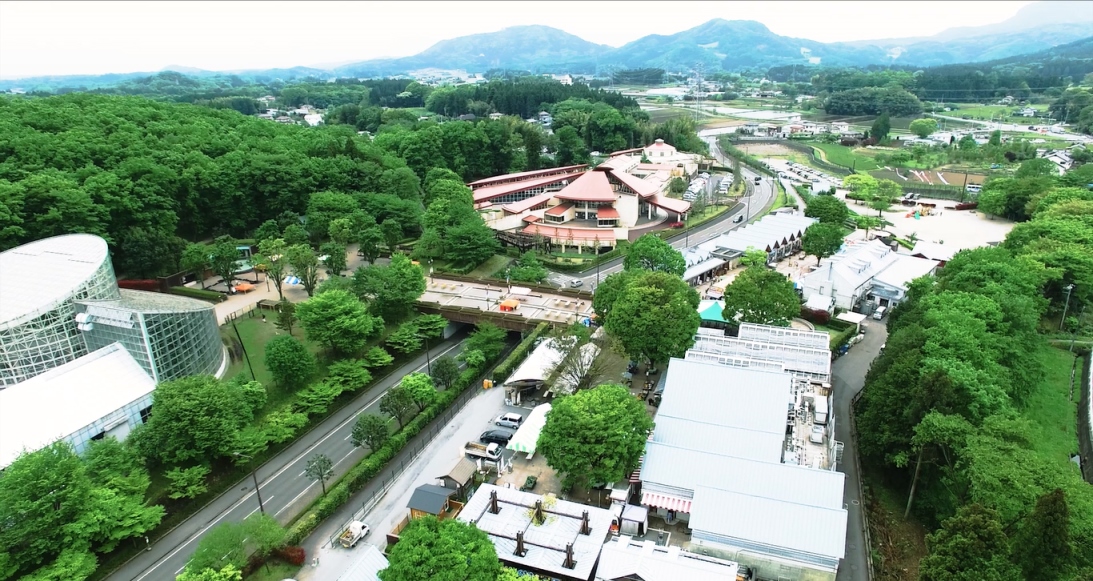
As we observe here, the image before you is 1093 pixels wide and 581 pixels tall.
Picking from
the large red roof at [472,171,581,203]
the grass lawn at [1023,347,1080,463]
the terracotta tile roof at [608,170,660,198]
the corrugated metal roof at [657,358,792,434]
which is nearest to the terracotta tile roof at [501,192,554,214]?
the large red roof at [472,171,581,203]

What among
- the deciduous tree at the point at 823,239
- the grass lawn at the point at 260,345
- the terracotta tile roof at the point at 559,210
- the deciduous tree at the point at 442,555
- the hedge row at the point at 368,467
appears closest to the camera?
the deciduous tree at the point at 442,555

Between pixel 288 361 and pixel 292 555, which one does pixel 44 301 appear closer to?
pixel 288 361

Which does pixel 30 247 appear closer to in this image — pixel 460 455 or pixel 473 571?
pixel 460 455

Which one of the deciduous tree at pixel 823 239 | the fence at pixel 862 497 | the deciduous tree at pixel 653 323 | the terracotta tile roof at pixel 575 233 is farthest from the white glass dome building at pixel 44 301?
the deciduous tree at pixel 823 239

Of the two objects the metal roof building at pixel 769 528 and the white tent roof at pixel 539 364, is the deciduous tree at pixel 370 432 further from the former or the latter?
the metal roof building at pixel 769 528

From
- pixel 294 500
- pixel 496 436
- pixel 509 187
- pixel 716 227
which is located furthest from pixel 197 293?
pixel 716 227

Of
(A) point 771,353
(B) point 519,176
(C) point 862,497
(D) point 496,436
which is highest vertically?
(B) point 519,176
